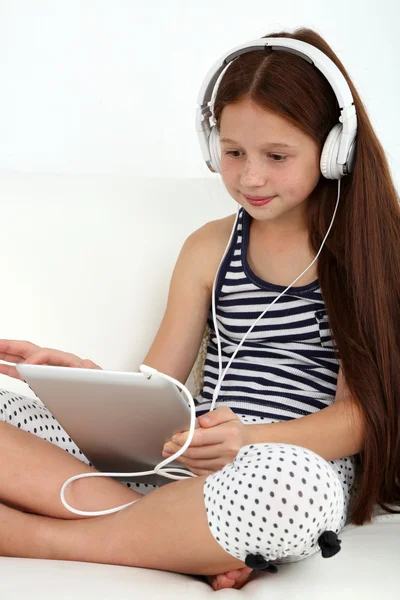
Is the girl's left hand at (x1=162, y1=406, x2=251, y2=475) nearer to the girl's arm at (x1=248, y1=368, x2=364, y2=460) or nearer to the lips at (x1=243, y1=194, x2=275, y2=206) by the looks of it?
the girl's arm at (x1=248, y1=368, x2=364, y2=460)

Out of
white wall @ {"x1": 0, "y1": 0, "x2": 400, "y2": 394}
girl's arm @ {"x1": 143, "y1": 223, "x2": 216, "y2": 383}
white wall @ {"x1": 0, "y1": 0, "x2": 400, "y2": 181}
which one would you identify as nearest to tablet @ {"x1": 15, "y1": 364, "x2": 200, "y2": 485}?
girl's arm @ {"x1": 143, "y1": 223, "x2": 216, "y2": 383}

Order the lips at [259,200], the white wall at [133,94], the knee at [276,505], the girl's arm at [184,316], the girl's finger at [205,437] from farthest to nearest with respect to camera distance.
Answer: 1. the white wall at [133,94]
2. the girl's arm at [184,316]
3. the lips at [259,200]
4. the girl's finger at [205,437]
5. the knee at [276,505]

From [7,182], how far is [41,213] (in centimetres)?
9

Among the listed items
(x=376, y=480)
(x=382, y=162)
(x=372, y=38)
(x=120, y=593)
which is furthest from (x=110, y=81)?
(x=120, y=593)

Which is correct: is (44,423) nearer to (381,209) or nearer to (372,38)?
(381,209)

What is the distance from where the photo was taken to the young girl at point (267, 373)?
3.01 feet

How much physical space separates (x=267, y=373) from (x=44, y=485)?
39cm

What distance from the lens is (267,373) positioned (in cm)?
130

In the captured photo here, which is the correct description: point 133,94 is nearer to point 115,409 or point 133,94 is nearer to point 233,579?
point 115,409

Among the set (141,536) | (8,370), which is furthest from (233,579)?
(8,370)

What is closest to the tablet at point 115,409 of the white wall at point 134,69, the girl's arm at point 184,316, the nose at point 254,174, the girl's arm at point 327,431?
the girl's arm at point 327,431

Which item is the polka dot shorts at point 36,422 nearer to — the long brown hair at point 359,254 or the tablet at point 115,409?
the tablet at point 115,409

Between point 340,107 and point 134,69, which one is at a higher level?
point 134,69

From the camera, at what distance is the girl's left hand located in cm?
99
